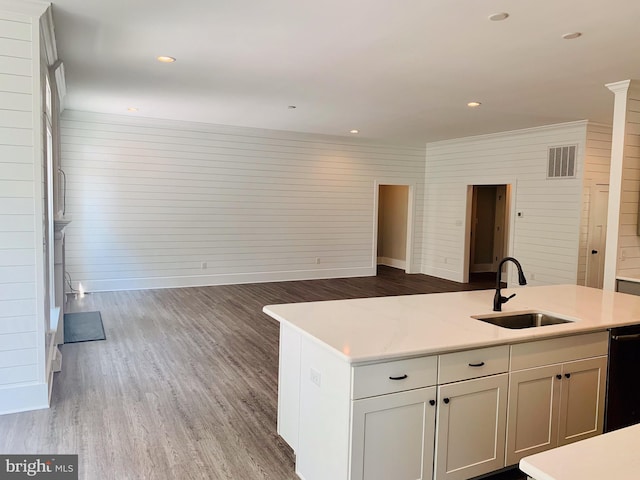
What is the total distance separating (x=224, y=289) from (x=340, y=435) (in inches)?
248

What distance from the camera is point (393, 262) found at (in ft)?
37.9

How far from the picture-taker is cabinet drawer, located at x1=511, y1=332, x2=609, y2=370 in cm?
250

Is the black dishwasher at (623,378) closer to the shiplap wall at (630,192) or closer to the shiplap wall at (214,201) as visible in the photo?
the shiplap wall at (630,192)

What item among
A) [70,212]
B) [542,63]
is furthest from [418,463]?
[70,212]

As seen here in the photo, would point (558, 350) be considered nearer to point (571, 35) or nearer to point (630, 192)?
point (571, 35)

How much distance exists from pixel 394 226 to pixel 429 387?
9.45 metres

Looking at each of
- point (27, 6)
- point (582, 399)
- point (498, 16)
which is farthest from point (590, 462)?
point (27, 6)

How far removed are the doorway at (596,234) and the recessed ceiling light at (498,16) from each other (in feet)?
16.3

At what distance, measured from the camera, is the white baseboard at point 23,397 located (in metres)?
3.31

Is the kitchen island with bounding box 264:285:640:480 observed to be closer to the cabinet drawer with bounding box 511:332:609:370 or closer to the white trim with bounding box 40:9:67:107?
the cabinet drawer with bounding box 511:332:609:370

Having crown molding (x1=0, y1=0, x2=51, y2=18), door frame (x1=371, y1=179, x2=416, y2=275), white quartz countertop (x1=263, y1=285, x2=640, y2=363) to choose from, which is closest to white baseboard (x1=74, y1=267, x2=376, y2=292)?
door frame (x1=371, y1=179, x2=416, y2=275)

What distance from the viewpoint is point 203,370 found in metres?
4.30

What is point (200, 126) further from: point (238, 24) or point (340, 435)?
point (340, 435)

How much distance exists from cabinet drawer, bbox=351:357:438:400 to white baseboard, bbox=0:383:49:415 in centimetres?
261
